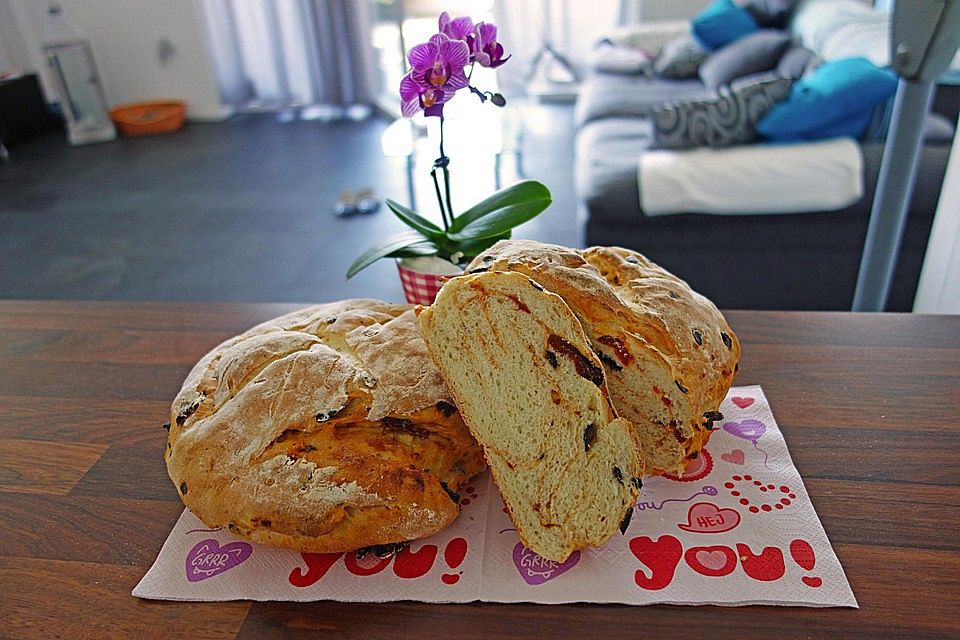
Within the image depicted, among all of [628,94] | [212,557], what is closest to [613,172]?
[628,94]

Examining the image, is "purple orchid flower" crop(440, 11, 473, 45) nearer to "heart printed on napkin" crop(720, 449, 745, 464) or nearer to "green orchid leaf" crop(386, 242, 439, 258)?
"green orchid leaf" crop(386, 242, 439, 258)

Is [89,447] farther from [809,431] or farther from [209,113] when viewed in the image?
[209,113]

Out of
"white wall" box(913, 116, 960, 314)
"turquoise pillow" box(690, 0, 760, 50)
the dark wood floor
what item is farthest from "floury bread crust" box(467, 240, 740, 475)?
"turquoise pillow" box(690, 0, 760, 50)

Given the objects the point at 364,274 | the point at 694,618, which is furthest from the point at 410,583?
the point at 364,274

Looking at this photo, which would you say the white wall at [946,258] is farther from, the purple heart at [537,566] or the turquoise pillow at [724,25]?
the turquoise pillow at [724,25]

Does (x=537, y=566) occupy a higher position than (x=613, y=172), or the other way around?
(x=537, y=566)

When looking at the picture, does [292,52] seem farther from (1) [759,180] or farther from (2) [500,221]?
(2) [500,221]
